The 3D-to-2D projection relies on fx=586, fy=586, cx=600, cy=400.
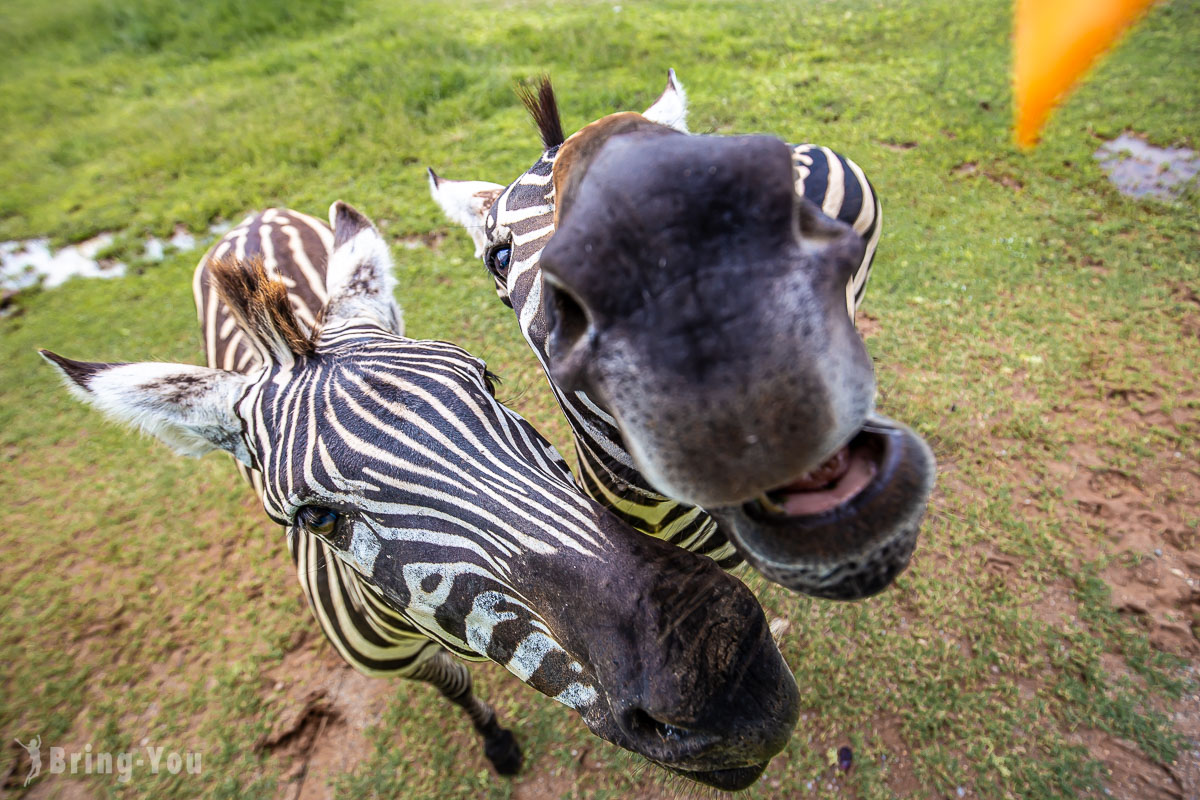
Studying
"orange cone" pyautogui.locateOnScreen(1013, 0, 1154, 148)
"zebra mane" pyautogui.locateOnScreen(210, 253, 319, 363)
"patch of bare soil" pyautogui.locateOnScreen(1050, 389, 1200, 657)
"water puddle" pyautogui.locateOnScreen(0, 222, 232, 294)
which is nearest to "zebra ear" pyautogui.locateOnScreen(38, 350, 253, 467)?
"zebra mane" pyautogui.locateOnScreen(210, 253, 319, 363)

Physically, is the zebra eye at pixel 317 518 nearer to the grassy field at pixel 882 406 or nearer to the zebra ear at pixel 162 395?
the zebra ear at pixel 162 395

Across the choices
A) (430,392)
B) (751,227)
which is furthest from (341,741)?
(751,227)

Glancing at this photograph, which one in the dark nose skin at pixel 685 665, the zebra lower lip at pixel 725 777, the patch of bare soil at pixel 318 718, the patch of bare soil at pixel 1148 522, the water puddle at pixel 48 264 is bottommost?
the patch of bare soil at pixel 318 718

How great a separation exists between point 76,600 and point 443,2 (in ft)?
47.7

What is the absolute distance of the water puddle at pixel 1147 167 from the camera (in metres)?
7.02

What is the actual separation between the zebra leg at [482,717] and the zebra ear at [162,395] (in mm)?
2089

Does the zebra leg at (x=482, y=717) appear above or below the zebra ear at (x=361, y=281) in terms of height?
below

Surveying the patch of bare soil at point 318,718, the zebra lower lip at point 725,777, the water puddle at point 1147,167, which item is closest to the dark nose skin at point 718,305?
the zebra lower lip at point 725,777

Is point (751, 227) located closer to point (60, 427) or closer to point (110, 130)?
point (60, 427)

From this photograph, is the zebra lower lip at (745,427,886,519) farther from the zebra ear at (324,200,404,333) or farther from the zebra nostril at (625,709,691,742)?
the zebra ear at (324,200,404,333)

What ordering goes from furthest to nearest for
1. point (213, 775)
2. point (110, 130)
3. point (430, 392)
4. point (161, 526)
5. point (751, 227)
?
point (110, 130), point (161, 526), point (213, 775), point (430, 392), point (751, 227)

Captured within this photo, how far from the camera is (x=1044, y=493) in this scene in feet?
15.9

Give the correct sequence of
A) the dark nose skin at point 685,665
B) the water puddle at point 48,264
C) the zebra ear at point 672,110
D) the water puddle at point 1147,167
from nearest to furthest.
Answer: the dark nose skin at point 685,665 → the zebra ear at point 672,110 → the water puddle at point 1147,167 → the water puddle at point 48,264

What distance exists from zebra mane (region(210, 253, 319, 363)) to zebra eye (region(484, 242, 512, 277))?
33.7 inches
